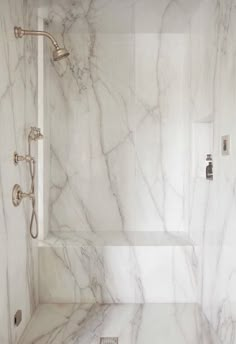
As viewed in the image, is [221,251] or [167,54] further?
[167,54]

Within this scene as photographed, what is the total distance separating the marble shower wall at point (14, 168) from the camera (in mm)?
1499

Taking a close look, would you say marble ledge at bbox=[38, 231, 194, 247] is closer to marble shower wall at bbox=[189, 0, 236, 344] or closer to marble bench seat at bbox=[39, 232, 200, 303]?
marble bench seat at bbox=[39, 232, 200, 303]

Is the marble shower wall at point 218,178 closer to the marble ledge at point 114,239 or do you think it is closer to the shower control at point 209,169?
the shower control at point 209,169

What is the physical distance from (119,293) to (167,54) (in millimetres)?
1793

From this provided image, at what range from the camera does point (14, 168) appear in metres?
1.65

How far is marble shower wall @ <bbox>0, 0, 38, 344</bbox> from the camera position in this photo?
150 centimetres

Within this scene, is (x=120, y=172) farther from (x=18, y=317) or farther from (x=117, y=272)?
(x=18, y=317)

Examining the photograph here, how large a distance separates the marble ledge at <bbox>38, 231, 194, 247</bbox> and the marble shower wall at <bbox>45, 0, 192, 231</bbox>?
7 centimetres

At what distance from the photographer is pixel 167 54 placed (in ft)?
7.85

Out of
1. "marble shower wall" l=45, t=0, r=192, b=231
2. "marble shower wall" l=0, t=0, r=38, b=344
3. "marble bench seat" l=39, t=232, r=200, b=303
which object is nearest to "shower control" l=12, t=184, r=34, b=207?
"marble shower wall" l=0, t=0, r=38, b=344

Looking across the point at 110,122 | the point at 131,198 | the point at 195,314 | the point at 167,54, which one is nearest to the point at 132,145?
the point at 110,122

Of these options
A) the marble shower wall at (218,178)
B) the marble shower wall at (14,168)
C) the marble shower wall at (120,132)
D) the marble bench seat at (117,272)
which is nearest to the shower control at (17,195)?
the marble shower wall at (14,168)

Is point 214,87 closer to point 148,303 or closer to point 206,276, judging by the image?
point 206,276

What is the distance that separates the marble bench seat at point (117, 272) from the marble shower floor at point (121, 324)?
0.21 feet
